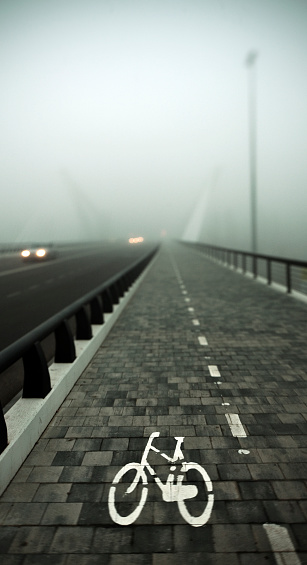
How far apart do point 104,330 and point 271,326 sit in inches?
144

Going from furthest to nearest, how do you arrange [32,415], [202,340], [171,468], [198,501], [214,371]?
1. [202,340]
2. [214,371]
3. [32,415]
4. [171,468]
5. [198,501]

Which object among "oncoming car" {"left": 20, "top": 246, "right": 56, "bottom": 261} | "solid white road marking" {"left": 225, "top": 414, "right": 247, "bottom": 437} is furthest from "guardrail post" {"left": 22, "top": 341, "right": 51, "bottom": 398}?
"oncoming car" {"left": 20, "top": 246, "right": 56, "bottom": 261}

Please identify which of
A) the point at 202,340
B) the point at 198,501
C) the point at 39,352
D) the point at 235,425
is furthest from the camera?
the point at 202,340

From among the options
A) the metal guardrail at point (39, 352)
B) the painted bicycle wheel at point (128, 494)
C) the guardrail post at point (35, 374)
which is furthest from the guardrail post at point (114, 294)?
the painted bicycle wheel at point (128, 494)

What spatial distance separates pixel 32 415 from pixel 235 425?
2070mm

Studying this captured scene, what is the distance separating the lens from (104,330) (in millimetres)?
9352

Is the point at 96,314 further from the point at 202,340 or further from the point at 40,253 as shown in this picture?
the point at 40,253

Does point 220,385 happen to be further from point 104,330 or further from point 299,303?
point 299,303

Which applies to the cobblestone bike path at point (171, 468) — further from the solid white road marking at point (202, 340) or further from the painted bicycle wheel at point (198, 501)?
the solid white road marking at point (202, 340)

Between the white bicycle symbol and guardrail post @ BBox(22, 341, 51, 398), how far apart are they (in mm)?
1411

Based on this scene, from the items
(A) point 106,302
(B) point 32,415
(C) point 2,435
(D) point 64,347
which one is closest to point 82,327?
(D) point 64,347

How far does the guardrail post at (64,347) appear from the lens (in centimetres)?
645

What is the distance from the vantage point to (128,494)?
11.6ft

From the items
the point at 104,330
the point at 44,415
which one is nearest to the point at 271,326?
the point at 104,330
